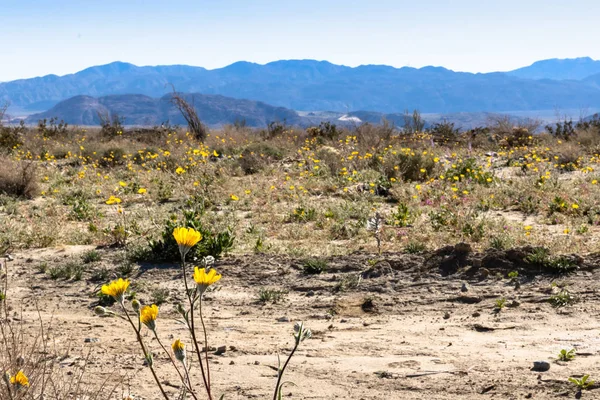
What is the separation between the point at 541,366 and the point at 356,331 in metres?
1.34

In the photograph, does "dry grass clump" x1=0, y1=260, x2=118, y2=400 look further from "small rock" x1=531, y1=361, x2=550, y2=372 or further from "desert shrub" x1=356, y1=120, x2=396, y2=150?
"desert shrub" x1=356, y1=120, x2=396, y2=150

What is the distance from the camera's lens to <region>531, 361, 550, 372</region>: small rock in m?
3.62

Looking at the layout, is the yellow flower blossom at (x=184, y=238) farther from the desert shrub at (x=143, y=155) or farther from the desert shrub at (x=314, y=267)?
the desert shrub at (x=143, y=155)

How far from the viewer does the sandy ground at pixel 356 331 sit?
11.7ft

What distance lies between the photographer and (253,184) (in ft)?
38.0

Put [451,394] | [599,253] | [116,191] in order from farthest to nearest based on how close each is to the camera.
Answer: [116,191], [599,253], [451,394]

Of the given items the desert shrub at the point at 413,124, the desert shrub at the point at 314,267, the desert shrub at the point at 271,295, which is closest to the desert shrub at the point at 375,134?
the desert shrub at the point at 413,124

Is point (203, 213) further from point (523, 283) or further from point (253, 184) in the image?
point (523, 283)

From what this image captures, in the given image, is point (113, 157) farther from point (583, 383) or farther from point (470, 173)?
point (583, 383)

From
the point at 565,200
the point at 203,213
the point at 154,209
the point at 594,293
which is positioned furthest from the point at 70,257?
the point at 565,200

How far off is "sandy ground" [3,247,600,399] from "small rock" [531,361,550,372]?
0.04 metres

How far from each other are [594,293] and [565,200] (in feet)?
13.3

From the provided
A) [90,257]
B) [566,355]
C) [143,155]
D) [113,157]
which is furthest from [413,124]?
[566,355]

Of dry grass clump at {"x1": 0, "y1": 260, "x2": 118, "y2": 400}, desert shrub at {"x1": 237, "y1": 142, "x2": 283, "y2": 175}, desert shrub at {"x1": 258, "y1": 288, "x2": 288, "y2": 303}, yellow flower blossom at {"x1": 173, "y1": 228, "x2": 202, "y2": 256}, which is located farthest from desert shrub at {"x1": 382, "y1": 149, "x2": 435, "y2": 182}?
yellow flower blossom at {"x1": 173, "y1": 228, "x2": 202, "y2": 256}
